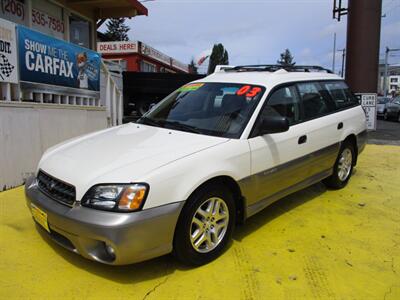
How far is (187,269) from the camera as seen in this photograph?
3.24 metres

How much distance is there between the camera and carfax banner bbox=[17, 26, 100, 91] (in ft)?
18.5

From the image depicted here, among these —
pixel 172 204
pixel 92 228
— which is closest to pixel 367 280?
pixel 172 204

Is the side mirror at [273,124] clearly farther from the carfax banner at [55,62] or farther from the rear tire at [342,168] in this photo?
the carfax banner at [55,62]

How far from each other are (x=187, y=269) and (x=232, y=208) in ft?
2.21

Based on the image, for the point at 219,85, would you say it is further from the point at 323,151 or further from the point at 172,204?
the point at 172,204

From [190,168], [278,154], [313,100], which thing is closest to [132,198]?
[190,168]

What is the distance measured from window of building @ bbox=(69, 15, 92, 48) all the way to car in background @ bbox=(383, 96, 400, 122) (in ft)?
51.1

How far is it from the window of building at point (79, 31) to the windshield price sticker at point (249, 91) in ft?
24.7

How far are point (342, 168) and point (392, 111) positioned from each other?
1648cm

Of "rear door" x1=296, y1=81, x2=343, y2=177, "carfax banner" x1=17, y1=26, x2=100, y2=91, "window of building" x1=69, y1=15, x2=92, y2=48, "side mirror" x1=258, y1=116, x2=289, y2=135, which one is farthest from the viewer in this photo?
"window of building" x1=69, y1=15, x2=92, y2=48

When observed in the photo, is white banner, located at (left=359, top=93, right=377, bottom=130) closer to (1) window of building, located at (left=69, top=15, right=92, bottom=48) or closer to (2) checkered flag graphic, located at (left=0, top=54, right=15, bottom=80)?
(1) window of building, located at (left=69, top=15, right=92, bottom=48)

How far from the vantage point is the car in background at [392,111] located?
64.0 ft

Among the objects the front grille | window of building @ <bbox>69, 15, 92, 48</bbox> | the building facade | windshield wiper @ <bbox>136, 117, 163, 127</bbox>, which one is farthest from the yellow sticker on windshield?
window of building @ <bbox>69, 15, 92, 48</bbox>

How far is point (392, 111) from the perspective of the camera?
19.9 meters
